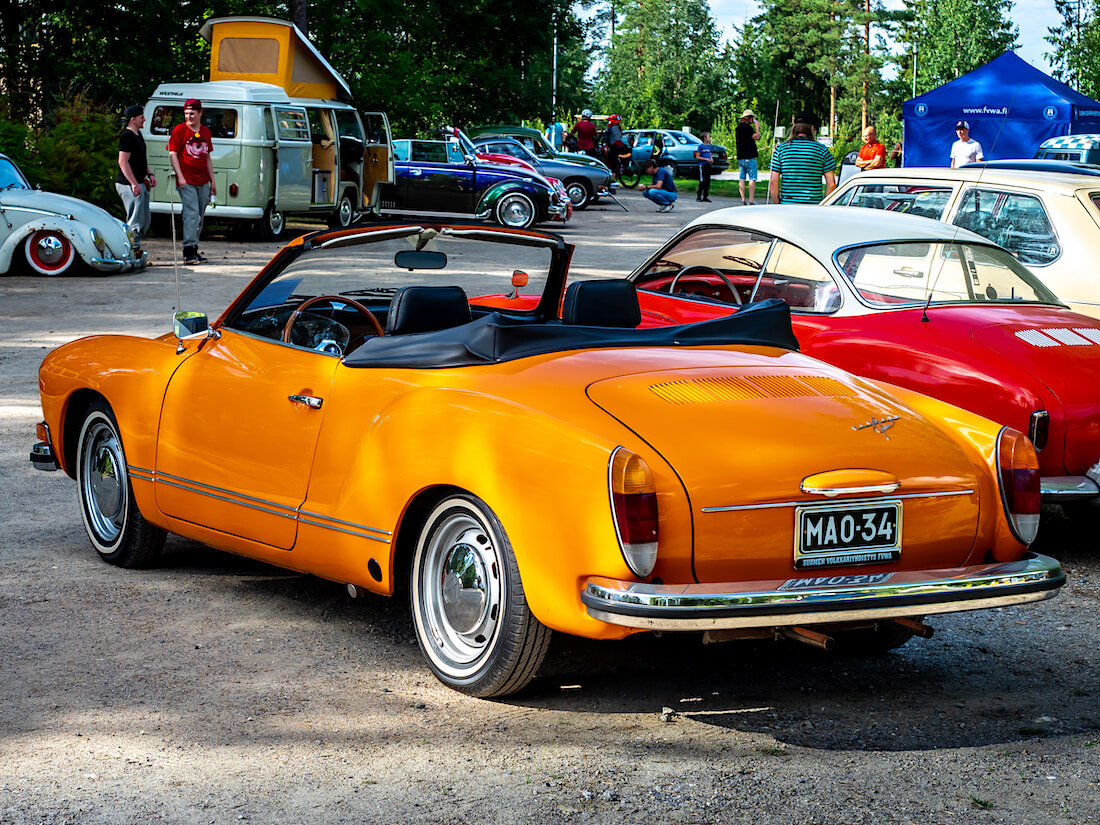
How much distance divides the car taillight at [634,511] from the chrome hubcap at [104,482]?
2.71 m

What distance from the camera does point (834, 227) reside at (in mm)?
7418

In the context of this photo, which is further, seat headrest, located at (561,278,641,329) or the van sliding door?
the van sliding door

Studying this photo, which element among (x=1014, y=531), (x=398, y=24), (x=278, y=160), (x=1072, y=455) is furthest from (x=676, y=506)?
(x=398, y=24)

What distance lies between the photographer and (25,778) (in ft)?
11.6

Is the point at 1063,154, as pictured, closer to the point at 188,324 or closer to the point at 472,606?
the point at 188,324

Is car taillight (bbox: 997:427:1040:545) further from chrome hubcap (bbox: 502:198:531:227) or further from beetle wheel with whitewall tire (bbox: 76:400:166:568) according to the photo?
chrome hubcap (bbox: 502:198:531:227)

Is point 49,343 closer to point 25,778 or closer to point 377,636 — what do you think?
point 377,636

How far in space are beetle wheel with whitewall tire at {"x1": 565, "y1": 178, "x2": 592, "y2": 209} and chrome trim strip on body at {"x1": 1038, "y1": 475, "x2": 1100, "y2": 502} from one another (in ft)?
83.0

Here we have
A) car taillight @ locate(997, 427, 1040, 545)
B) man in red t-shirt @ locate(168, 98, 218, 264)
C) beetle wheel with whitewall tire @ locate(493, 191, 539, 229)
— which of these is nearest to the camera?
car taillight @ locate(997, 427, 1040, 545)

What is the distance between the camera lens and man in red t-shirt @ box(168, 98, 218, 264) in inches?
679

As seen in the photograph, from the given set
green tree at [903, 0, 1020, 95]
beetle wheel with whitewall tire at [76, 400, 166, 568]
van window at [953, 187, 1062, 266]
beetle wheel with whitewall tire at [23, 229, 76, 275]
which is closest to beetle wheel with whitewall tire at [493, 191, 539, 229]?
beetle wheel with whitewall tire at [23, 229, 76, 275]

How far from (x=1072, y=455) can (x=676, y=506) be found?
114 inches

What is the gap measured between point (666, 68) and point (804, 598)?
79.9 meters

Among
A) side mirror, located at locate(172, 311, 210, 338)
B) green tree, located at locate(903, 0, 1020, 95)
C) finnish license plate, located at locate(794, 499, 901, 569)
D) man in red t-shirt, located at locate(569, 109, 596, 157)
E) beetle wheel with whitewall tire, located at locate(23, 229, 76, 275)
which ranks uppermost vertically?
green tree, located at locate(903, 0, 1020, 95)
